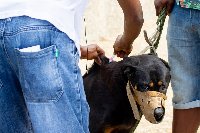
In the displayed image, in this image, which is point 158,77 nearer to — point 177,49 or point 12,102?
point 177,49

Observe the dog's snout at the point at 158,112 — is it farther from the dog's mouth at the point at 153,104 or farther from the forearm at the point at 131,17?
the forearm at the point at 131,17

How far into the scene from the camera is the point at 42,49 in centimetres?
170

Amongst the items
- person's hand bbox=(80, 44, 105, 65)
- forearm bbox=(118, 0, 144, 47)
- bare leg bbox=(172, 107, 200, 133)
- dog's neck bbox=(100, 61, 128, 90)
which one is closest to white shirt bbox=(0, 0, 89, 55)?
forearm bbox=(118, 0, 144, 47)

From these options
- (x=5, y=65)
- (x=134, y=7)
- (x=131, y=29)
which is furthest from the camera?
(x=131, y=29)

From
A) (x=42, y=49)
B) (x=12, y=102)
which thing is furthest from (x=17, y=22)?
(x=12, y=102)

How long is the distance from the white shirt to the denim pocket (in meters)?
0.13

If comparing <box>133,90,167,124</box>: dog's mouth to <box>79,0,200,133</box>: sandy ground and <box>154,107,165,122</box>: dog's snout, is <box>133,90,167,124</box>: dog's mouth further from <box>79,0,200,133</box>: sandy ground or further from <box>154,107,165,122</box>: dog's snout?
<box>79,0,200,133</box>: sandy ground

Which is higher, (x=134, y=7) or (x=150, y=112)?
(x=134, y=7)

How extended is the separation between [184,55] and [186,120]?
64cm

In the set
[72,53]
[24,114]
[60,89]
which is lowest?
[24,114]

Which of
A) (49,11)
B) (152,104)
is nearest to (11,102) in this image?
(49,11)

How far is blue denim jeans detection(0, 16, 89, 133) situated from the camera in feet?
5.57

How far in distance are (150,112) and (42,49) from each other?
4.55 feet

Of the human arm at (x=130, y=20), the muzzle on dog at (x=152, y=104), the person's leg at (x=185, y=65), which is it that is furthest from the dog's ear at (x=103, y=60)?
the person's leg at (x=185, y=65)
